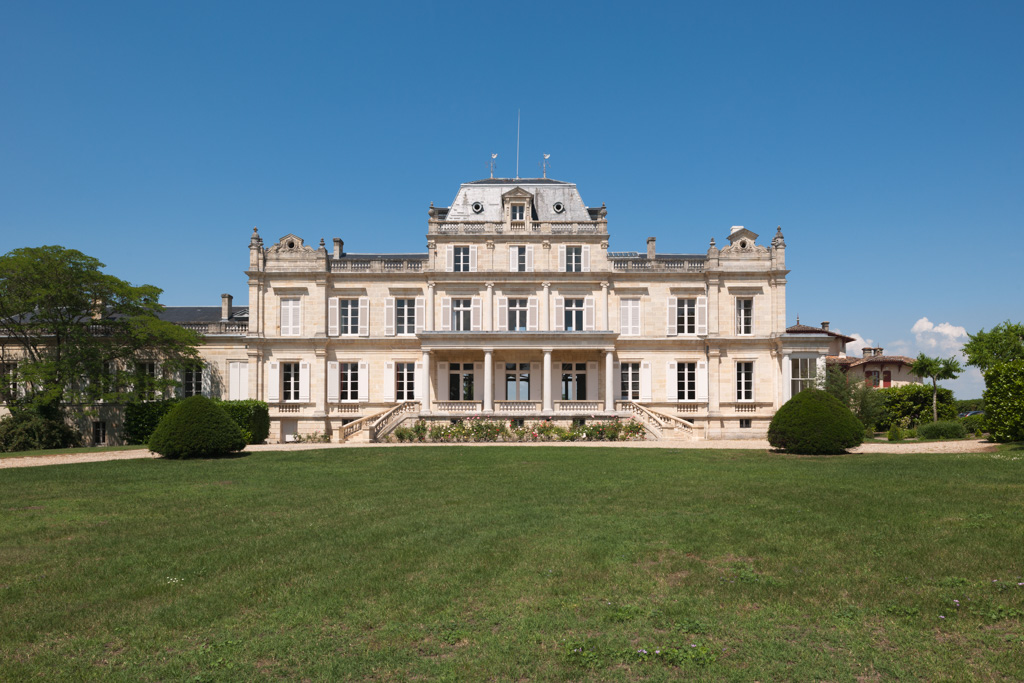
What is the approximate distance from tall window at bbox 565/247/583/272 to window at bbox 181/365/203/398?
21.9 metres

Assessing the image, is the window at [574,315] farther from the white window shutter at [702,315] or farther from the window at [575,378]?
the white window shutter at [702,315]

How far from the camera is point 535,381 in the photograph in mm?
38281

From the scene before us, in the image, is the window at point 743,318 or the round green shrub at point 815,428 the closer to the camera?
the round green shrub at point 815,428

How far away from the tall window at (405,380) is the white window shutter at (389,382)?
236 mm

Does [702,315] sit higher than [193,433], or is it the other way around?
[702,315]

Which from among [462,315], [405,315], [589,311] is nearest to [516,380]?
[462,315]

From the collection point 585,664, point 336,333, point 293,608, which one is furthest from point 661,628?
point 336,333

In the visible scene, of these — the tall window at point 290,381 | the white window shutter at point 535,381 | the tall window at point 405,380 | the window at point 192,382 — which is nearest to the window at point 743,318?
the white window shutter at point 535,381

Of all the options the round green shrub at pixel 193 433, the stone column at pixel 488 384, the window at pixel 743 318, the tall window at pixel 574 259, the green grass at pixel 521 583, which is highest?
the tall window at pixel 574 259

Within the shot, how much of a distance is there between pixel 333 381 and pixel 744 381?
23.7 meters

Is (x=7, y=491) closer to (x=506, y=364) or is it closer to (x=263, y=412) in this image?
(x=263, y=412)

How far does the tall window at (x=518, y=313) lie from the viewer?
124 feet

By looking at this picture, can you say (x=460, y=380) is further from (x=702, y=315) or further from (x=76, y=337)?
(x=76, y=337)

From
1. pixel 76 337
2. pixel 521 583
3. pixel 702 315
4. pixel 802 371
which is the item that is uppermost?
pixel 702 315
